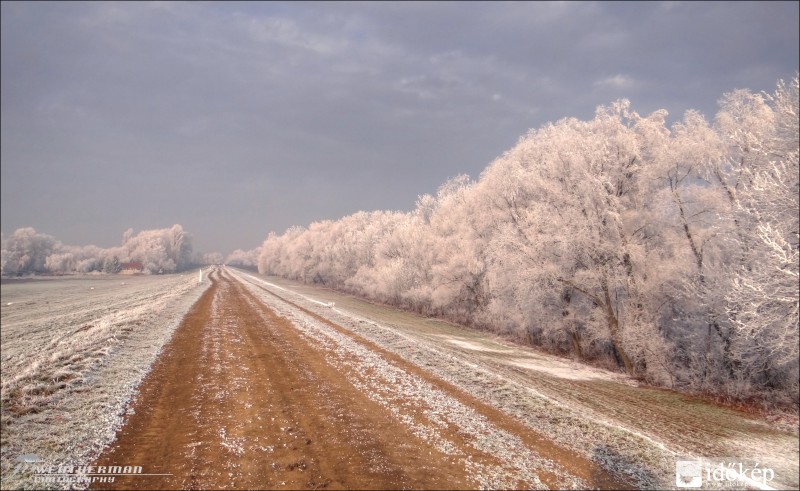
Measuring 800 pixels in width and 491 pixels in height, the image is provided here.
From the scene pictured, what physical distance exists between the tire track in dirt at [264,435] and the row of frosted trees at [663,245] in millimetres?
11770

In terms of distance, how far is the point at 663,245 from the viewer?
71.6 feet

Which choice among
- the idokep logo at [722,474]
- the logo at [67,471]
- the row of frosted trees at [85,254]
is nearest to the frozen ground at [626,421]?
the idokep logo at [722,474]

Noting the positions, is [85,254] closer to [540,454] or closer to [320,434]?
[320,434]

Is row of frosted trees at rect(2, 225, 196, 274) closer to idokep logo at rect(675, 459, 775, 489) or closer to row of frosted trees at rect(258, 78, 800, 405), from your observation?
row of frosted trees at rect(258, 78, 800, 405)

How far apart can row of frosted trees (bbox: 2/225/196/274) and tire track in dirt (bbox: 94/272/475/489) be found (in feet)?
204

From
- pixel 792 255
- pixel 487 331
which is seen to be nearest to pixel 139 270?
pixel 487 331

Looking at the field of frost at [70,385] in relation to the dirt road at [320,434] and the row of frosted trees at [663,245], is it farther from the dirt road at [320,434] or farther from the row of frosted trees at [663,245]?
the row of frosted trees at [663,245]

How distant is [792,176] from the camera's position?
11.6 m

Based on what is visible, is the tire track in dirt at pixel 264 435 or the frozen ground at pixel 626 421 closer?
the tire track in dirt at pixel 264 435

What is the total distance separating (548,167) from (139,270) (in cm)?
16314

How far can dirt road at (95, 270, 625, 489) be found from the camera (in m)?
6.86

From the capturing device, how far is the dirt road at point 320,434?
6.86 meters

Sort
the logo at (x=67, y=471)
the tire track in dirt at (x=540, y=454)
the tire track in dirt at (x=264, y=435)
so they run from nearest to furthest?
the logo at (x=67, y=471)
the tire track in dirt at (x=264, y=435)
the tire track in dirt at (x=540, y=454)

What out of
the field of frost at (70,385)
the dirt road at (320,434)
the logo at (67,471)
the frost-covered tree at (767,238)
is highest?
the frost-covered tree at (767,238)
